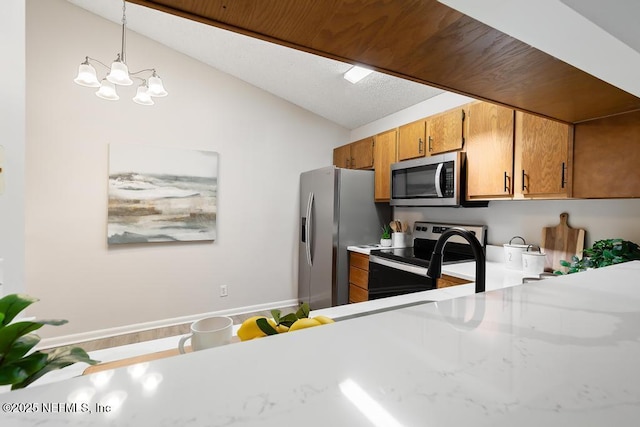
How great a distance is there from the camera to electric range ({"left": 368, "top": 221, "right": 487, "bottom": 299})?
7.36 ft

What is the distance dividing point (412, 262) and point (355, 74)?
1783 mm

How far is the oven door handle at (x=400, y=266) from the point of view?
2.18 metres

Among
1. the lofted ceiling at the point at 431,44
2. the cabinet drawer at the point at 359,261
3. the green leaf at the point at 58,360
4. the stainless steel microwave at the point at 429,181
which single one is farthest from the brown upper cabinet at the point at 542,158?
the green leaf at the point at 58,360

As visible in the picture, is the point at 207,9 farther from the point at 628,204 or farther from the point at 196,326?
the point at 628,204

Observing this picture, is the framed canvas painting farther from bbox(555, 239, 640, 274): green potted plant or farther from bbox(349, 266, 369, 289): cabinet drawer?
bbox(555, 239, 640, 274): green potted plant

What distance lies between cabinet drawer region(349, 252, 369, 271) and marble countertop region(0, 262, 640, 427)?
227 centimetres

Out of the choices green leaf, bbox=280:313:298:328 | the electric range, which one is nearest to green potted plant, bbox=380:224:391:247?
the electric range

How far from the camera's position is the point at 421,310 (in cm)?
62

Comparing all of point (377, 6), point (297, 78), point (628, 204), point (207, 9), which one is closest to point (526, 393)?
point (377, 6)

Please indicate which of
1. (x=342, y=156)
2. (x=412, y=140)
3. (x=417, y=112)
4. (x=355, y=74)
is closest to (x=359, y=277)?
(x=412, y=140)

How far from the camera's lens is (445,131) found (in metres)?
2.49

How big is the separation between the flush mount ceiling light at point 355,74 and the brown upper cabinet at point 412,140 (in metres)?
0.64

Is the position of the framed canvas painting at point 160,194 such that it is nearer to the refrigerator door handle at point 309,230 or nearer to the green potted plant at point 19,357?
the refrigerator door handle at point 309,230

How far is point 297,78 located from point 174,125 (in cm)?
144
